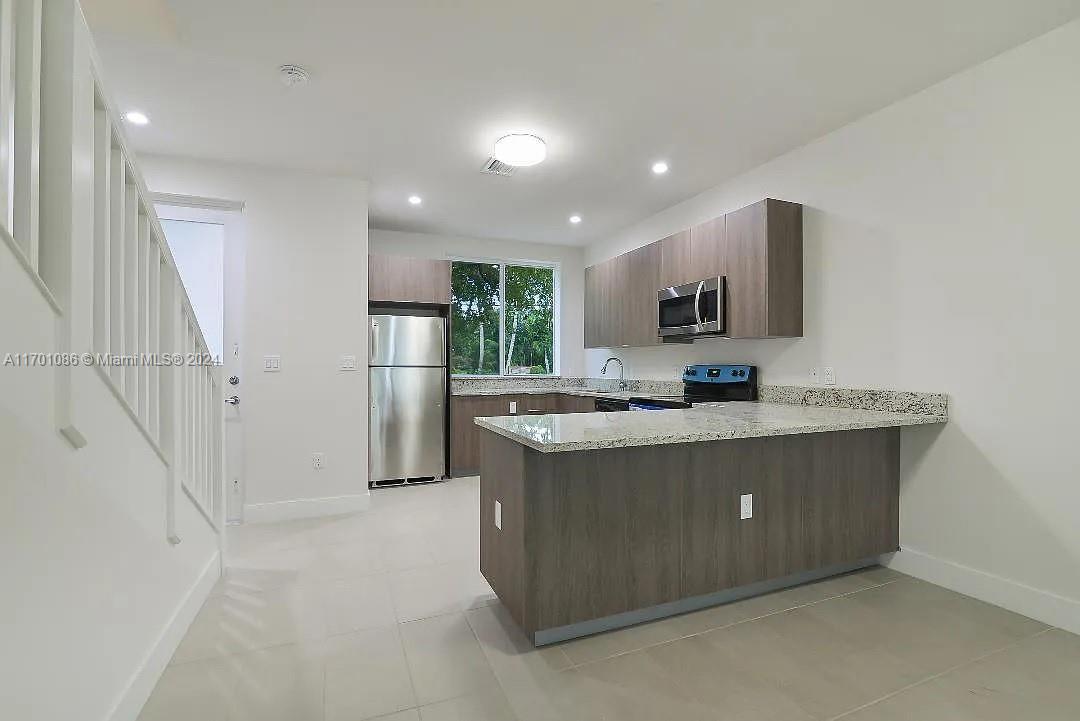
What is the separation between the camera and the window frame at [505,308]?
5.98 metres

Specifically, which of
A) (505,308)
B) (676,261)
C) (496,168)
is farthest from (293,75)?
(505,308)

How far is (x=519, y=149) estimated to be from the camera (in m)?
3.23

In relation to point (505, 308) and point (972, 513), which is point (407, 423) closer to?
point (505, 308)

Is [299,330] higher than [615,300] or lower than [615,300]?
lower

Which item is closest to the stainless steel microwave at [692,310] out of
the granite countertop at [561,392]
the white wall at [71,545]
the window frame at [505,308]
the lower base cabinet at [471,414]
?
the granite countertop at [561,392]

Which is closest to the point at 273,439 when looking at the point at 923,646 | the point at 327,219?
the point at 327,219

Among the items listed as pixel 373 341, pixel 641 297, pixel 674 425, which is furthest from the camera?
pixel 373 341

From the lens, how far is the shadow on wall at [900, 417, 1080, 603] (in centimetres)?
230

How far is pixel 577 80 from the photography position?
2.61 metres

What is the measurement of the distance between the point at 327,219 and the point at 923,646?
4.36 m

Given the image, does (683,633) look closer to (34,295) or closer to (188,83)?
(34,295)

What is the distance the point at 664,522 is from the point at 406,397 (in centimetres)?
320

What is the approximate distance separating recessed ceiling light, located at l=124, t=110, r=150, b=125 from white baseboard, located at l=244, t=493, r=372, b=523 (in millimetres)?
2594

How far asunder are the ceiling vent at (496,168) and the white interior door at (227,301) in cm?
186
